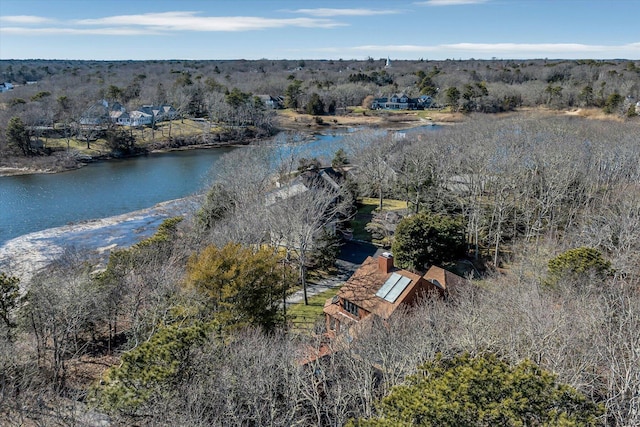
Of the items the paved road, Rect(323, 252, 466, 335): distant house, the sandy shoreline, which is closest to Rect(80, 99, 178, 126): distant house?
the sandy shoreline

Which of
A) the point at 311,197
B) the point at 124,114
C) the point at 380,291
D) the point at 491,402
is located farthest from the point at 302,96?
the point at 491,402

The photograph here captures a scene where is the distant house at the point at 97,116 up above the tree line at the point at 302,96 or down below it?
below

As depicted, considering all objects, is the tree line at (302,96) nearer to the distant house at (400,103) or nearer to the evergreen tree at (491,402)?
the distant house at (400,103)

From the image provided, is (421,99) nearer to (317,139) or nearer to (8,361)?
(317,139)

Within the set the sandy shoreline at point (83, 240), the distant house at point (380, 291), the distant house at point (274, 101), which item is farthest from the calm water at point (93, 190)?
the distant house at point (274, 101)

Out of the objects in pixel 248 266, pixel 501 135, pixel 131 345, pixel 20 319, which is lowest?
pixel 131 345

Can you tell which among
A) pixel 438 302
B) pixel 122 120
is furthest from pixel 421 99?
pixel 438 302
